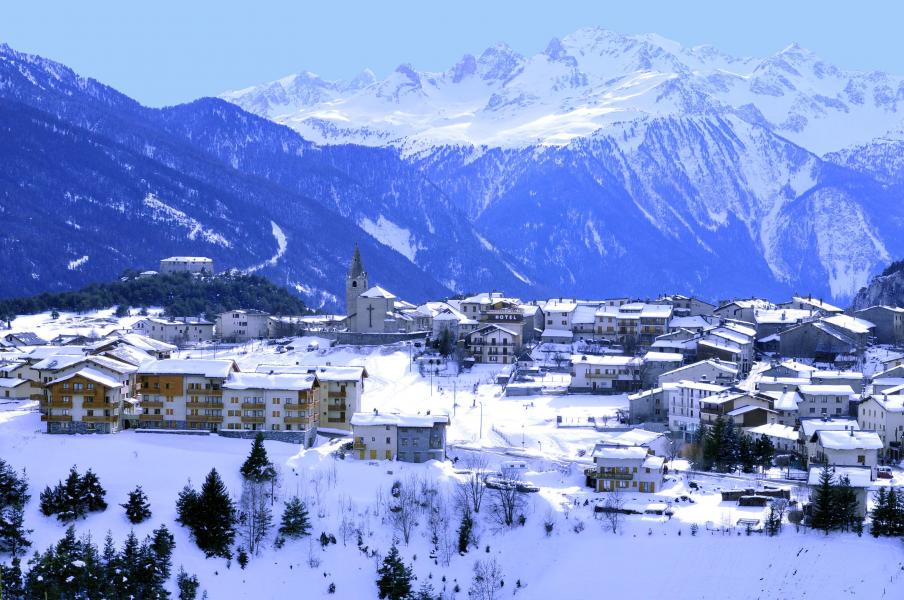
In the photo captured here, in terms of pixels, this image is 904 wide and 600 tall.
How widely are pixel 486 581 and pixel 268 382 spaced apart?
19955mm

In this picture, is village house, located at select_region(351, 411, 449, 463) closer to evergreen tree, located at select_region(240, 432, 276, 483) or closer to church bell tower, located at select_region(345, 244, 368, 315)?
evergreen tree, located at select_region(240, 432, 276, 483)

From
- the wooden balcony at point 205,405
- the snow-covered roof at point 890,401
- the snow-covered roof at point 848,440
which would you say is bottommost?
the snow-covered roof at point 848,440

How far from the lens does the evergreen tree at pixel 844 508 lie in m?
69.6

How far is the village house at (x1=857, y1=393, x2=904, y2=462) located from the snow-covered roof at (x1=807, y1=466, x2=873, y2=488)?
7119 mm

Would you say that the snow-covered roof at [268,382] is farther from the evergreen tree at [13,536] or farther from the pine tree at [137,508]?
the evergreen tree at [13,536]

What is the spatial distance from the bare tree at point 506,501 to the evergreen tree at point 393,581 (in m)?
6.36

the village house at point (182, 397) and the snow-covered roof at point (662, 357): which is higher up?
the snow-covered roof at point (662, 357)

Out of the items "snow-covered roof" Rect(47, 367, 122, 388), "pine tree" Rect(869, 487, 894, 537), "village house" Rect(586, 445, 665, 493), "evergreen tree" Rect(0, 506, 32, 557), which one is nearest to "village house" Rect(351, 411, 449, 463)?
"village house" Rect(586, 445, 665, 493)

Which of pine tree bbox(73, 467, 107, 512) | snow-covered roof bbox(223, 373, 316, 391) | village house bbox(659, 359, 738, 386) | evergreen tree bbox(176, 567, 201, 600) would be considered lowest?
evergreen tree bbox(176, 567, 201, 600)

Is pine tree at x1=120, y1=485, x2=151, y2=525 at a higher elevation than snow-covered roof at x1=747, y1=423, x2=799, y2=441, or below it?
below

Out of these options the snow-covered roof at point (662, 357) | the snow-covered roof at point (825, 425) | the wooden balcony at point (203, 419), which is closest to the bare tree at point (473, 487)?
the wooden balcony at point (203, 419)

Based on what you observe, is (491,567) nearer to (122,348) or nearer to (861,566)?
(861,566)

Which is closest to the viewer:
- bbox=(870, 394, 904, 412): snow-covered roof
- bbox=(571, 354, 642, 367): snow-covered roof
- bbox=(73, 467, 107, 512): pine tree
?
bbox=(73, 467, 107, 512): pine tree

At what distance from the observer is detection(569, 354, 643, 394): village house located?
10156 centimetres
